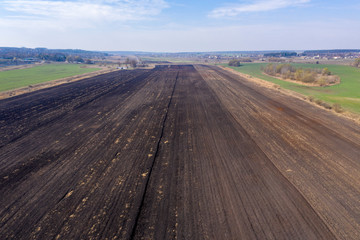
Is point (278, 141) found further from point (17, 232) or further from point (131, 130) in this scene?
point (17, 232)

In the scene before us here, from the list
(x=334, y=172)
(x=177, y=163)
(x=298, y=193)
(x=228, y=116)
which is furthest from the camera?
(x=228, y=116)

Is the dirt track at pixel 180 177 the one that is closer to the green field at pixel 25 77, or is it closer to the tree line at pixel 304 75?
the green field at pixel 25 77

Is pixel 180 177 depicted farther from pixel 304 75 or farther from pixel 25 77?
pixel 25 77

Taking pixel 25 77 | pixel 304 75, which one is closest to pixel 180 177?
pixel 304 75

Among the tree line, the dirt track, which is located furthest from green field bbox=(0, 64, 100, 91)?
the tree line

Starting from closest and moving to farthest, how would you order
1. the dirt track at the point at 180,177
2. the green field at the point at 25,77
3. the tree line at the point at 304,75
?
the dirt track at the point at 180,177 → the green field at the point at 25,77 → the tree line at the point at 304,75

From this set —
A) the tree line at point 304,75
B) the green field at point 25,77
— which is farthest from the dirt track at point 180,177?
the tree line at point 304,75

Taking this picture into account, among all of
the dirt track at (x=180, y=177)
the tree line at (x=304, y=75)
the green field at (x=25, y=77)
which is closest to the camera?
the dirt track at (x=180, y=177)

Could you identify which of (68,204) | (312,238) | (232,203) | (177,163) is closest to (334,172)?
(312,238)
